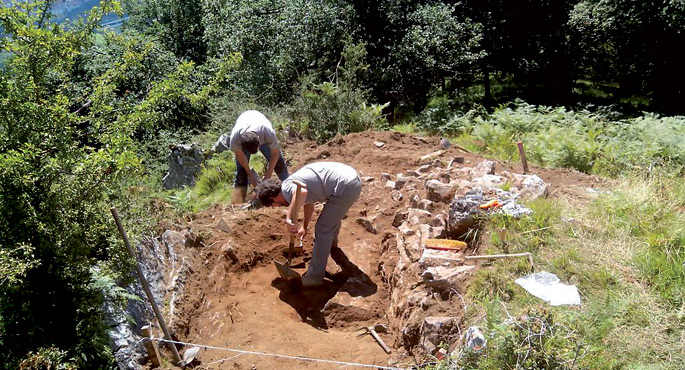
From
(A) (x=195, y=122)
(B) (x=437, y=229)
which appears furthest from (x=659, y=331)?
(A) (x=195, y=122)

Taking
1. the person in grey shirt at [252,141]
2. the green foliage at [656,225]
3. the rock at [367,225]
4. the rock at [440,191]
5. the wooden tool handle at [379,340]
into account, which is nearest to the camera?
the green foliage at [656,225]

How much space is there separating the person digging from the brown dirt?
36 cm

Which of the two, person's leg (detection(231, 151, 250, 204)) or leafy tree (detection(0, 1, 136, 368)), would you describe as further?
person's leg (detection(231, 151, 250, 204))

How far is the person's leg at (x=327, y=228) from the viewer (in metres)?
5.05

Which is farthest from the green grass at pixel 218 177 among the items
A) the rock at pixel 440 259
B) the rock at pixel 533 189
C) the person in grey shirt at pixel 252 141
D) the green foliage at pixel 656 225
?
the green foliage at pixel 656 225

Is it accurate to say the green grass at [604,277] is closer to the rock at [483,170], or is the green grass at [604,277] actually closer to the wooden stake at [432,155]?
the rock at [483,170]

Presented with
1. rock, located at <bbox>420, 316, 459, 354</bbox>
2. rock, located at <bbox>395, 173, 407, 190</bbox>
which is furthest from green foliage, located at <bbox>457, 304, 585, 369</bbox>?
rock, located at <bbox>395, 173, 407, 190</bbox>

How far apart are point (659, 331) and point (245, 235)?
3847mm

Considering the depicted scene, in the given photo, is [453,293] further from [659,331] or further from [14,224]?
[14,224]

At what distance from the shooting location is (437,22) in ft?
37.7

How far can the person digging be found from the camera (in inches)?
194

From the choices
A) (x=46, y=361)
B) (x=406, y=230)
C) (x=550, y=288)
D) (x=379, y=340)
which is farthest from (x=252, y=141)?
(x=550, y=288)

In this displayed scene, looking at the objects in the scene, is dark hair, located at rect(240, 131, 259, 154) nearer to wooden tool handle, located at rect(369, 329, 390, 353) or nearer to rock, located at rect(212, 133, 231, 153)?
wooden tool handle, located at rect(369, 329, 390, 353)

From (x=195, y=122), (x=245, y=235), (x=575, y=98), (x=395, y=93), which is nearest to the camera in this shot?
(x=245, y=235)
